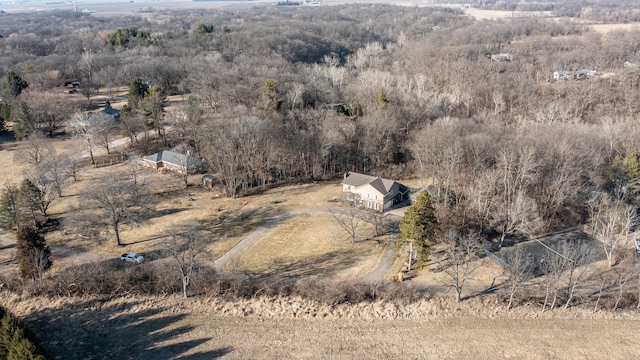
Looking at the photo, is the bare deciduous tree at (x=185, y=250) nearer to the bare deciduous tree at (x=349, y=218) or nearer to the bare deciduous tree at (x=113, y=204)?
the bare deciduous tree at (x=113, y=204)

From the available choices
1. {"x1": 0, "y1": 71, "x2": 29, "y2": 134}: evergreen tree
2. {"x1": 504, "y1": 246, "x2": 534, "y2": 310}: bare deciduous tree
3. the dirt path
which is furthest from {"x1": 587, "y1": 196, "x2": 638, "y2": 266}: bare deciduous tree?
{"x1": 0, "y1": 71, "x2": 29, "y2": 134}: evergreen tree

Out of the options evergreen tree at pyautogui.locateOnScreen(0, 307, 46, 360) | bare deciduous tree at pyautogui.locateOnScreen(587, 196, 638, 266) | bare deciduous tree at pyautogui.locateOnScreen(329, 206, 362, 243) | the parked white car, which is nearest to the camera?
evergreen tree at pyautogui.locateOnScreen(0, 307, 46, 360)

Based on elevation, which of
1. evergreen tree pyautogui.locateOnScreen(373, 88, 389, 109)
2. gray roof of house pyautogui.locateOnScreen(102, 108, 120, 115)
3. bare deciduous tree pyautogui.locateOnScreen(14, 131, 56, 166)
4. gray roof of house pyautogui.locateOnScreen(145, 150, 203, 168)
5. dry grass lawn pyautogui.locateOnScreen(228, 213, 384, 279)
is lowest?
dry grass lawn pyautogui.locateOnScreen(228, 213, 384, 279)

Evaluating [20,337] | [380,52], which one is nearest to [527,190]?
[20,337]

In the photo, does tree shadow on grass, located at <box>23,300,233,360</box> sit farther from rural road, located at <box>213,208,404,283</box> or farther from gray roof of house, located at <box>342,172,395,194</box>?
gray roof of house, located at <box>342,172,395,194</box>

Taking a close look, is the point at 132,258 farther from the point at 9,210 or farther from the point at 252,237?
the point at 9,210

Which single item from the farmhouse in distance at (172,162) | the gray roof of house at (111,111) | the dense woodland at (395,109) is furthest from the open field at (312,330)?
the gray roof of house at (111,111)

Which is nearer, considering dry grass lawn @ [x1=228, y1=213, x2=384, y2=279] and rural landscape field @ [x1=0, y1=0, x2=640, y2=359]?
rural landscape field @ [x1=0, y1=0, x2=640, y2=359]
